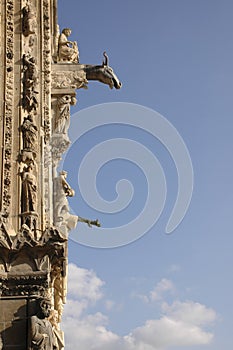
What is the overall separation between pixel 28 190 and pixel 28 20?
4.13 m

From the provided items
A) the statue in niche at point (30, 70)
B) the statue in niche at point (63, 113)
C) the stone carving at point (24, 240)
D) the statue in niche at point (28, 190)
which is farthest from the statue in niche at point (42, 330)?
the statue in niche at point (63, 113)

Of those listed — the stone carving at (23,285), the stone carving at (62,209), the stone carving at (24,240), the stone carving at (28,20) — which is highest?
the stone carving at (28,20)

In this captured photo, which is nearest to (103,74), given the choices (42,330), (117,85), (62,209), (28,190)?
(117,85)

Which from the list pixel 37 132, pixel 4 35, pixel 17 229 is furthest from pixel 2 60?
pixel 17 229

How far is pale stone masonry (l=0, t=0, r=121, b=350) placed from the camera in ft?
38.7

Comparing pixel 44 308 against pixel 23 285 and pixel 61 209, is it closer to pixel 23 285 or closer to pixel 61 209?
pixel 23 285

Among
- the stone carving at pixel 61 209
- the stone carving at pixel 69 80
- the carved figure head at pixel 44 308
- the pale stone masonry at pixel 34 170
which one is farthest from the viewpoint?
the stone carving at pixel 69 80

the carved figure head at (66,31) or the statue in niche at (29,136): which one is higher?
the carved figure head at (66,31)

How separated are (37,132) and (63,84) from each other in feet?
9.68

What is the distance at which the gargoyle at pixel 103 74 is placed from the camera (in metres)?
17.1

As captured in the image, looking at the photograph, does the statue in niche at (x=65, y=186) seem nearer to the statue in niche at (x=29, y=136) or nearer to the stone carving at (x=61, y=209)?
the stone carving at (x=61, y=209)

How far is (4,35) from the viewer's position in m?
14.4

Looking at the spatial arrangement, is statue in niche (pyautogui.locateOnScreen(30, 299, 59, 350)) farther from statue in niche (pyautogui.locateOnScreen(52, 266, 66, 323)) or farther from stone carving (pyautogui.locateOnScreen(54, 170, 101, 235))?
stone carving (pyautogui.locateOnScreen(54, 170, 101, 235))

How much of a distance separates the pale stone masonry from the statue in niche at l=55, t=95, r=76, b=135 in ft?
0.08
